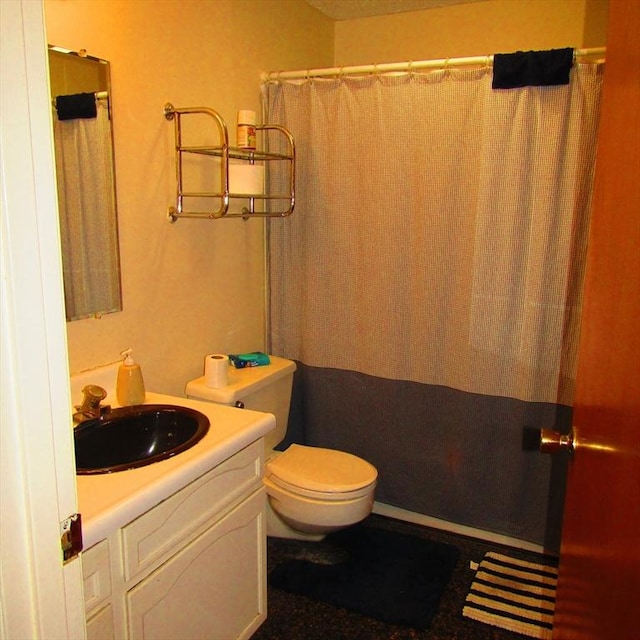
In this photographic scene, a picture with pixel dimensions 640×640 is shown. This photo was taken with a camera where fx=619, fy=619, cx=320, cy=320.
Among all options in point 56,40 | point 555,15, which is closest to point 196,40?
point 56,40

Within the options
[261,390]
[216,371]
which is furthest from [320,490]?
[216,371]

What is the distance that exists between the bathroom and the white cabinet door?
653mm

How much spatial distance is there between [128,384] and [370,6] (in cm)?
217

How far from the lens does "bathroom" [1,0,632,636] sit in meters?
1.94

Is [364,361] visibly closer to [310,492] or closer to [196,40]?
[310,492]

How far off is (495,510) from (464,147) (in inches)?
59.0

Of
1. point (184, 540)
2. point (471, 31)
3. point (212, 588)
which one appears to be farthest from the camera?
point (471, 31)

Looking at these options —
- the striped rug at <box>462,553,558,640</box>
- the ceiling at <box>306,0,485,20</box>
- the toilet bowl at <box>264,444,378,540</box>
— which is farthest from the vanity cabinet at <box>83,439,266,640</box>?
the ceiling at <box>306,0,485,20</box>

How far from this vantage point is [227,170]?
6.90 ft

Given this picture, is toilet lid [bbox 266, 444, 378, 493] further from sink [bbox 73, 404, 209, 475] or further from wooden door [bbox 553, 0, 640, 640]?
wooden door [bbox 553, 0, 640, 640]

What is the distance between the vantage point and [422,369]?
2613 millimetres

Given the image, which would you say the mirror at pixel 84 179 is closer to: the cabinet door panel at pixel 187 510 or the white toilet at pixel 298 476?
the white toilet at pixel 298 476

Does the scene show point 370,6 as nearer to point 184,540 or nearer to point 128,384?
point 128,384

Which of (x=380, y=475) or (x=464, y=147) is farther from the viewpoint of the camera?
A: (x=380, y=475)
